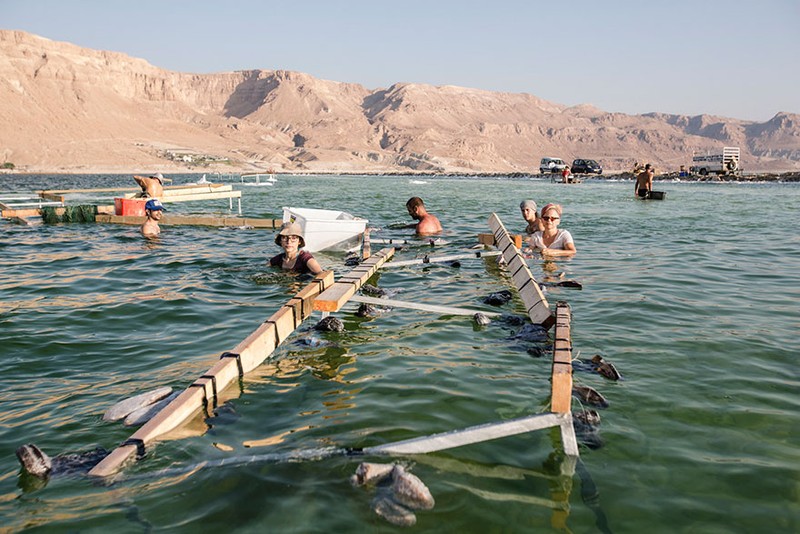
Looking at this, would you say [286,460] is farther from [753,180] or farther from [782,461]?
[753,180]

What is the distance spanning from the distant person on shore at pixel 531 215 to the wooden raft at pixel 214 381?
7912mm

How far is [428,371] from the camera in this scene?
6.64m

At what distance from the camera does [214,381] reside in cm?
528

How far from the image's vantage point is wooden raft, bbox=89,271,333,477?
4.37 metres

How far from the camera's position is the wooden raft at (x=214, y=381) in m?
4.37

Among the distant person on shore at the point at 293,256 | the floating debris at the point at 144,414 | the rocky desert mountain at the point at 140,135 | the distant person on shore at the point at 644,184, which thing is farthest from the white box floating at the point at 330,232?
the rocky desert mountain at the point at 140,135

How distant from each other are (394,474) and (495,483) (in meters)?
0.80

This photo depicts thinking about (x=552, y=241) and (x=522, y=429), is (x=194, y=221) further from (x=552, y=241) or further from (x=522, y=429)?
(x=522, y=429)

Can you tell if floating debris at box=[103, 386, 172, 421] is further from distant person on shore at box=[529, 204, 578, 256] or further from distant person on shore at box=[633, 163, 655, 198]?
distant person on shore at box=[633, 163, 655, 198]

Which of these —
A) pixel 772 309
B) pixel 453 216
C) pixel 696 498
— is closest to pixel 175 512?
pixel 696 498

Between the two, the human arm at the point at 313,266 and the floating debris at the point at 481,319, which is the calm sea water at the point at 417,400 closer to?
the floating debris at the point at 481,319

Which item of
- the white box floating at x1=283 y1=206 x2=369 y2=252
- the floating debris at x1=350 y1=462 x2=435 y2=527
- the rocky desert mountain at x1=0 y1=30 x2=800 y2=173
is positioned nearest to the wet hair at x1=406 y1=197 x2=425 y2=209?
the white box floating at x1=283 y1=206 x2=369 y2=252

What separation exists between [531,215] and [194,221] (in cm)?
1242

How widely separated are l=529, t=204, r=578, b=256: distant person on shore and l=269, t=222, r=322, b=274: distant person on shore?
220 inches
